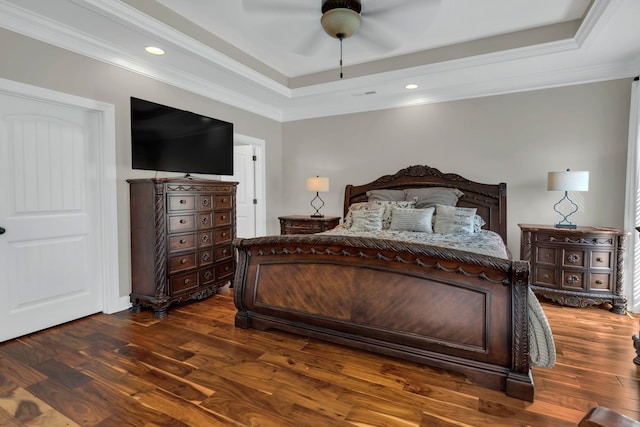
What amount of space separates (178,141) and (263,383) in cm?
281

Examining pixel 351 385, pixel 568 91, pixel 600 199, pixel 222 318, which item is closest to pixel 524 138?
pixel 568 91

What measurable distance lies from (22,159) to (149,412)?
230cm

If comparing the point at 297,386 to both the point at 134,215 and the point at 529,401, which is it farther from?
the point at 134,215

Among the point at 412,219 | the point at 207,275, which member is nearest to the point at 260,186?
the point at 207,275

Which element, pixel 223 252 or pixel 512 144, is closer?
pixel 223 252

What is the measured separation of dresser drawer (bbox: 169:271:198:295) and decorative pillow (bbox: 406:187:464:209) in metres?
2.72

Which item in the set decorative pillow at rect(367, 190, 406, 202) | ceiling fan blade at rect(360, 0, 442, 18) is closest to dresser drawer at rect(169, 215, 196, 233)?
decorative pillow at rect(367, 190, 406, 202)

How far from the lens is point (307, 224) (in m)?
4.77

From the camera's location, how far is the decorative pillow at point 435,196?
13.0ft

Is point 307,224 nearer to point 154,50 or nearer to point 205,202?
point 205,202

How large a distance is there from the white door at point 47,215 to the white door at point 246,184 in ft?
7.40

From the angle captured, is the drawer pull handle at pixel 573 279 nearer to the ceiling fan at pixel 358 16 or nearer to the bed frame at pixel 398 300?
the bed frame at pixel 398 300

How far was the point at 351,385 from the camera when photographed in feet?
6.52

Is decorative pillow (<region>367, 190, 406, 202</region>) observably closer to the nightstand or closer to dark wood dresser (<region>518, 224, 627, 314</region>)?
the nightstand
